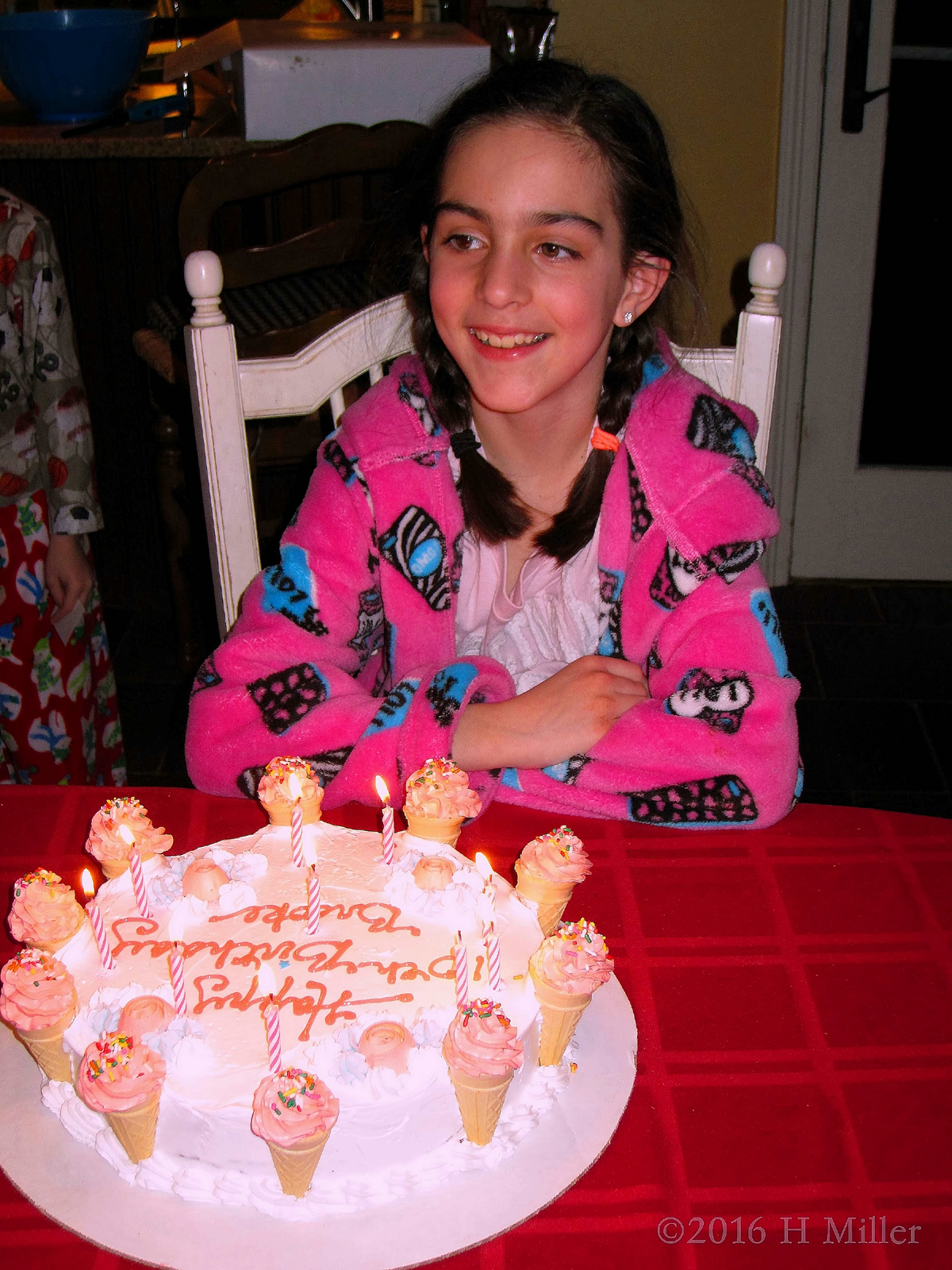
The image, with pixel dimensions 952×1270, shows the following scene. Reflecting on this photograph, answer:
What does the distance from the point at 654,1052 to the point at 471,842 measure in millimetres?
248

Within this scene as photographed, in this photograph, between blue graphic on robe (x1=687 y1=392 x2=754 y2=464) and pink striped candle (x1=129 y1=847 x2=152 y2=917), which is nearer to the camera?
pink striped candle (x1=129 y1=847 x2=152 y2=917)

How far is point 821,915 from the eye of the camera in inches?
34.9

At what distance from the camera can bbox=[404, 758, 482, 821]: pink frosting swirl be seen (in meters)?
0.88

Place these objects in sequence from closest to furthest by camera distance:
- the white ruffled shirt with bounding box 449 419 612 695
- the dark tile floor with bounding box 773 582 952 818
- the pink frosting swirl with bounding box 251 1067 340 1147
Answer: the pink frosting swirl with bounding box 251 1067 340 1147 → the white ruffled shirt with bounding box 449 419 612 695 → the dark tile floor with bounding box 773 582 952 818

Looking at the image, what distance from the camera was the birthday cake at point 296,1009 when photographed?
0.66 metres

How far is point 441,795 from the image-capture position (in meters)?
0.88

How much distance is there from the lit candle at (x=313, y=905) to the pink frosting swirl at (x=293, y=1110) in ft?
0.47

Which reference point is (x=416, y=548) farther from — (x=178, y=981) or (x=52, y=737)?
(x=52, y=737)

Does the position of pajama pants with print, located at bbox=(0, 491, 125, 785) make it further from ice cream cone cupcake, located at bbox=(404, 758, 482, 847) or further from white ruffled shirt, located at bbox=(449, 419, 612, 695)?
ice cream cone cupcake, located at bbox=(404, 758, 482, 847)

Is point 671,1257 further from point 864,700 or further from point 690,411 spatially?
point 864,700

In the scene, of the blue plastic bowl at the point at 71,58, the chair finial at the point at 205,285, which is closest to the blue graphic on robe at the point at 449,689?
the chair finial at the point at 205,285

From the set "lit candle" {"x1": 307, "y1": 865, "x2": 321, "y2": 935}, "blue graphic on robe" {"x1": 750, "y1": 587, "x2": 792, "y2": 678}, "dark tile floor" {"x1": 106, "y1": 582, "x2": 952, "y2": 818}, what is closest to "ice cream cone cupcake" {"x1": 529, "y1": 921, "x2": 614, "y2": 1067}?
"lit candle" {"x1": 307, "y1": 865, "x2": 321, "y2": 935}

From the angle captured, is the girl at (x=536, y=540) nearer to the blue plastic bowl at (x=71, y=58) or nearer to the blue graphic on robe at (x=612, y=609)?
the blue graphic on robe at (x=612, y=609)

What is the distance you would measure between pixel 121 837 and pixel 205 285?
0.56 m
